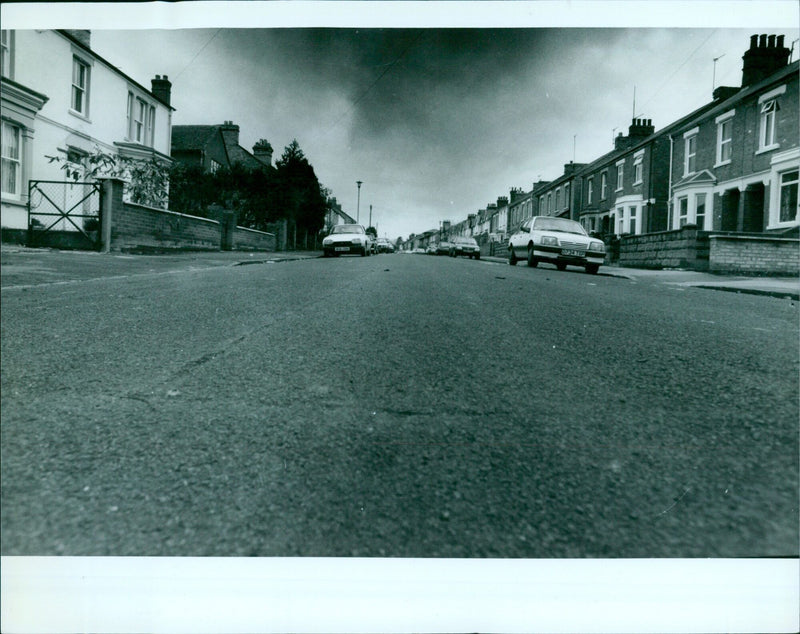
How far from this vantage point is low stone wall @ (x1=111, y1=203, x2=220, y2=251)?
938cm

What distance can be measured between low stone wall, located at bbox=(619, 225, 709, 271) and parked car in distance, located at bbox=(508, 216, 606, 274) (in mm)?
2520

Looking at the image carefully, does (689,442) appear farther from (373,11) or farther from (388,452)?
(373,11)

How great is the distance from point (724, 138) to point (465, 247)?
11349 mm

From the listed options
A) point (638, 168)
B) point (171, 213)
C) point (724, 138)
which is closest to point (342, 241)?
point (171, 213)

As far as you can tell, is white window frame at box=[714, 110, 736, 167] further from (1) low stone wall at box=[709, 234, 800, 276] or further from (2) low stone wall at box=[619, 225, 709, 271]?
(1) low stone wall at box=[709, 234, 800, 276]

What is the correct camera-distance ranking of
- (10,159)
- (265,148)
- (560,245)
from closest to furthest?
1. (265,148)
2. (10,159)
3. (560,245)

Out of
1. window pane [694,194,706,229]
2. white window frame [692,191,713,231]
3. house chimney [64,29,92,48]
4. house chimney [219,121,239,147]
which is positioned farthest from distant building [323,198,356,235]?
window pane [694,194,706,229]

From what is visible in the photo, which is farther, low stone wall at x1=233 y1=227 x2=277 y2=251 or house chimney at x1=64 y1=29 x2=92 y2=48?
low stone wall at x1=233 y1=227 x2=277 y2=251

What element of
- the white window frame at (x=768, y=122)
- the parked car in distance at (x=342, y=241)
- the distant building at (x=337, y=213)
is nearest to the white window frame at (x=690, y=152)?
the white window frame at (x=768, y=122)

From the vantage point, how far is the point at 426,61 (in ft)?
5.72

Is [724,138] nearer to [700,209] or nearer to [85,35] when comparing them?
[700,209]

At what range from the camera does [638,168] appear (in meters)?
21.5

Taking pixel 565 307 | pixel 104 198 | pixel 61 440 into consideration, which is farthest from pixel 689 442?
pixel 104 198

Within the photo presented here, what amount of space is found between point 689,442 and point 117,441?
1393 millimetres
